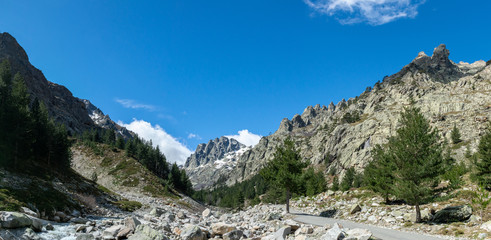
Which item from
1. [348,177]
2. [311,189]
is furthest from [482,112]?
[311,189]

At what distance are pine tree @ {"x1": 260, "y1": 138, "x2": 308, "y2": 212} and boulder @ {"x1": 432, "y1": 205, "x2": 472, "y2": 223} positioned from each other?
15.5 meters

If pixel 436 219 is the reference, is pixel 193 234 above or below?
below

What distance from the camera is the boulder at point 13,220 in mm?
15250

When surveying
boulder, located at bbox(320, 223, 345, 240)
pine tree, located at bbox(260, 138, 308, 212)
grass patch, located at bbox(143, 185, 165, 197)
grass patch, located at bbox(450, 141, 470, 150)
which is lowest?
grass patch, located at bbox(143, 185, 165, 197)

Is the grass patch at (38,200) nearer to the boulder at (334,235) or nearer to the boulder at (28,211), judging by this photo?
the boulder at (28,211)

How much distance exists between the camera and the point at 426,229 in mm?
19891

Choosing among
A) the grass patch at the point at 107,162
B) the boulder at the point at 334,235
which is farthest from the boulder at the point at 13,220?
the grass patch at the point at 107,162

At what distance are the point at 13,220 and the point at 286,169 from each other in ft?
93.4

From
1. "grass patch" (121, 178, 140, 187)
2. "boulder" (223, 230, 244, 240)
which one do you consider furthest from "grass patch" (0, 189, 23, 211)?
"grass patch" (121, 178, 140, 187)

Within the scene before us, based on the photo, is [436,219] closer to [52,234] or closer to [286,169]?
[286,169]

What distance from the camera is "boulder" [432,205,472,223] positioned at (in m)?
21.0

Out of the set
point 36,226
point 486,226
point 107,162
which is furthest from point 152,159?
point 486,226

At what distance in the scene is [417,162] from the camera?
2369 centimetres

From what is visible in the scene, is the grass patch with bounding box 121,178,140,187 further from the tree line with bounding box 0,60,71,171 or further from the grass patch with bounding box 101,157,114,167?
the tree line with bounding box 0,60,71,171
